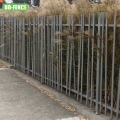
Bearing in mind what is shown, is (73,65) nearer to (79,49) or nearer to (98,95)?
(79,49)

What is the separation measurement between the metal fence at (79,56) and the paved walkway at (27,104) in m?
0.47

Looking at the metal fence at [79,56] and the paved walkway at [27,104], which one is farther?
the paved walkway at [27,104]

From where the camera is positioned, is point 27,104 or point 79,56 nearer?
point 79,56

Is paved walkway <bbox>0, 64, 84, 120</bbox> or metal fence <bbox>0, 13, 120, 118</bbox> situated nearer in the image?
metal fence <bbox>0, 13, 120, 118</bbox>

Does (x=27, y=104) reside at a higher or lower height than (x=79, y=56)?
lower

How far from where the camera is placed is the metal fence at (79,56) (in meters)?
5.50

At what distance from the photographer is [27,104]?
6387 mm

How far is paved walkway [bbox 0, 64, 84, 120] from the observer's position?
568cm

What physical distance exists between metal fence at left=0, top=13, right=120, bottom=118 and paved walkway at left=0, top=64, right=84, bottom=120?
0.47 metres

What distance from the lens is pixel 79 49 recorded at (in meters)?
6.29

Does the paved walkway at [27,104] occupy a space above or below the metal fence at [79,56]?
below

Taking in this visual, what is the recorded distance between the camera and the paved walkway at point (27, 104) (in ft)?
18.6

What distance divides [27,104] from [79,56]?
1.40 m

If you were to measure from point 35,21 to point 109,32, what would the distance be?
131 inches
